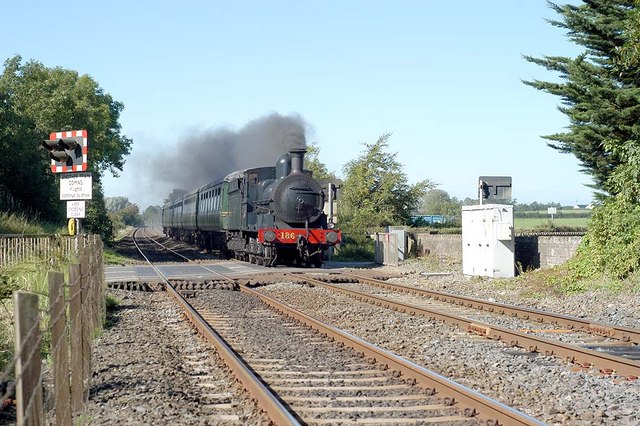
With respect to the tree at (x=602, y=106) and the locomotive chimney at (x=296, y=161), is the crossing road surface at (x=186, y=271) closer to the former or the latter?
the locomotive chimney at (x=296, y=161)

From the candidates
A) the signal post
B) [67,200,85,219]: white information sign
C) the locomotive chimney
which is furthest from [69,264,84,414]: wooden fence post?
the locomotive chimney

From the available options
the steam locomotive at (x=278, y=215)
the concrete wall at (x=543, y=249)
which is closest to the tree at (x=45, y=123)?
the steam locomotive at (x=278, y=215)

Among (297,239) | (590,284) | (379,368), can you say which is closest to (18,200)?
(297,239)

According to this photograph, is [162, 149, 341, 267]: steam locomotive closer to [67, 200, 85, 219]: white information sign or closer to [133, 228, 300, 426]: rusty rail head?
[67, 200, 85, 219]: white information sign

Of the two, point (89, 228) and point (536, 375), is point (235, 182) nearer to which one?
point (89, 228)

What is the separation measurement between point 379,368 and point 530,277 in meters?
11.5

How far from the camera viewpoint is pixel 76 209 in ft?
47.6

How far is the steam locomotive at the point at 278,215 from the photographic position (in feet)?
81.9

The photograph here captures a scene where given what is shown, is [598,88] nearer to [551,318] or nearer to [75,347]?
[551,318]

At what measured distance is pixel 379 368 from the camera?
8.71 metres

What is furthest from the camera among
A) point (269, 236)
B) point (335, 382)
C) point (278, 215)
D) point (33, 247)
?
point (278, 215)

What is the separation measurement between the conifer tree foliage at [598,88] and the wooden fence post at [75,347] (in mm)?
18247

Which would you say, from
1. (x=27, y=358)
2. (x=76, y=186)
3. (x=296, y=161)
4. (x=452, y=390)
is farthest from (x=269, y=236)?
(x=27, y=358)

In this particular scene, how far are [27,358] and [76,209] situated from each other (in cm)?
1135
